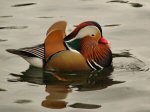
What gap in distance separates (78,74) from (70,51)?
1.21 ft

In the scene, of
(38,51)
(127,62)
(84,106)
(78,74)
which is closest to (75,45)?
(78,74)

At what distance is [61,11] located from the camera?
1213 cm

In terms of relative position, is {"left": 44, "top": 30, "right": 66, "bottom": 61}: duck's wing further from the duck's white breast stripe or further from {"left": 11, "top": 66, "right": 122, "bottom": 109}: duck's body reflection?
{"left": 11, "top": 66, "right": 122, "bottom": 109}: duck's body reflection

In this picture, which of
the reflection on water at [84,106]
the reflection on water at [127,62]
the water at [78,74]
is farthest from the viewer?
the reflection on water at [127,62]

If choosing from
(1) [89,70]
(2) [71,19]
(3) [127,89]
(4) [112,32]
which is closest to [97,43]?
(1) [89,70]

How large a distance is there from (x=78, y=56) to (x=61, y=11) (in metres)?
3.44

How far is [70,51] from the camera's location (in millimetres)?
8789

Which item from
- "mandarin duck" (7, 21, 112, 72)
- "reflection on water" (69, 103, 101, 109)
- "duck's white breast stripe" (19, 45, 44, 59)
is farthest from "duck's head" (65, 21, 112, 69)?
"reflection on water" (69, 103, 101, 109)

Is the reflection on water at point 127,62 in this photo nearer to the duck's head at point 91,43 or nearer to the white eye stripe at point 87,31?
the duck's head at point 91,43

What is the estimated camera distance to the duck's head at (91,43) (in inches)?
351

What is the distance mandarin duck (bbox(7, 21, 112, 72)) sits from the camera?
8.80 metres

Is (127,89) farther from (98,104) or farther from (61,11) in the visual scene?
(61,11)

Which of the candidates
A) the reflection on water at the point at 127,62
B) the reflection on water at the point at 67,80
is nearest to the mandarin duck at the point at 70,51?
the reflection on water at the point at 67,80

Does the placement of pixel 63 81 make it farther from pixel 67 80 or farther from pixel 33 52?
pixel 33 52
